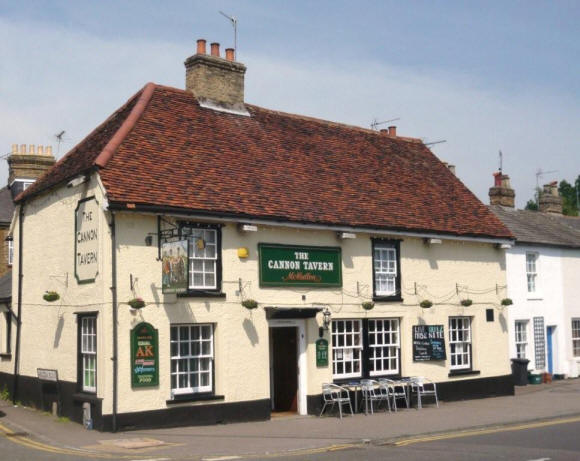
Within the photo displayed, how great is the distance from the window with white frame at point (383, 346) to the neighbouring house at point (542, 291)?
8070 mm

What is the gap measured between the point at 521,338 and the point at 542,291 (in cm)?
209

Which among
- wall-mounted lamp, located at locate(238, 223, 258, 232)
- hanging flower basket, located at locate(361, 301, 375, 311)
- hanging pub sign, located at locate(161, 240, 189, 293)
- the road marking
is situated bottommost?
the road marking

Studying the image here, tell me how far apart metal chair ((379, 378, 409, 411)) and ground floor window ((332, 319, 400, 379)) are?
42 cm

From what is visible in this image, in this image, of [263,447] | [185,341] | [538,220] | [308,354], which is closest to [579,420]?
[308,354]

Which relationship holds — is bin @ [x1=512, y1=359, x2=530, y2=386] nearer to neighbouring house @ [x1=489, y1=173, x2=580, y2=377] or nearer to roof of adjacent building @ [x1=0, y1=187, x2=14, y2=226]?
neighbouring house @ [x1=489, y1=173, x2=580, y2=377]

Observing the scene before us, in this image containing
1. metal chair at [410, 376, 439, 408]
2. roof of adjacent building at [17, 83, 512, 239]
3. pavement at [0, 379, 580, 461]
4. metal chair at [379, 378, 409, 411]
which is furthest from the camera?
metal chair at [410, 376, 439, 408]

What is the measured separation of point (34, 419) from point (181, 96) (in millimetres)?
8946

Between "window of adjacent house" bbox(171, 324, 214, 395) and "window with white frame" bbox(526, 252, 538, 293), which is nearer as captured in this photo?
"window of adjacent house" bbox(171, 324, 214, 395)

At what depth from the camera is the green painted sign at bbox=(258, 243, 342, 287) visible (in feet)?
61.2

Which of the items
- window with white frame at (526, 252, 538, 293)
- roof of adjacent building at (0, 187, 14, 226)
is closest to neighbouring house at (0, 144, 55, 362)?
roof of adjacent building at (0, 187, 14, 226)

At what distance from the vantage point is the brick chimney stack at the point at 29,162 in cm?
3195

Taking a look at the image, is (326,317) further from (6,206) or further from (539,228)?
(6,206)

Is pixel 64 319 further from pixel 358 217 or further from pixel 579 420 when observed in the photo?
pixel 579 420

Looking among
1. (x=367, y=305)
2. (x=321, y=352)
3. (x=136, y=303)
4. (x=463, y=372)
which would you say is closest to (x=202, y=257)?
(x=136, y=303)
